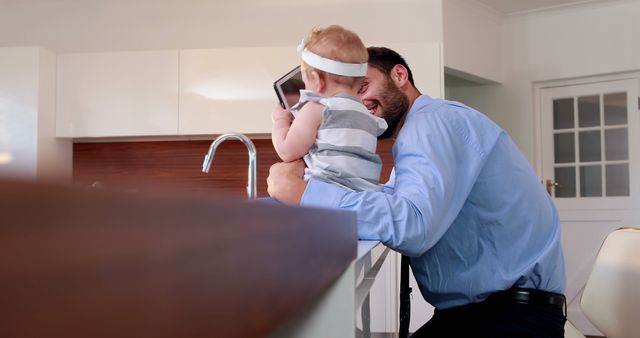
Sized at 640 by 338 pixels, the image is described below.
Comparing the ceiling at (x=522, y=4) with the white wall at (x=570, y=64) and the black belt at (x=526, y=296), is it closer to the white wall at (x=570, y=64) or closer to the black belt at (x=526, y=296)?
the white wall at (x=570, y=64)

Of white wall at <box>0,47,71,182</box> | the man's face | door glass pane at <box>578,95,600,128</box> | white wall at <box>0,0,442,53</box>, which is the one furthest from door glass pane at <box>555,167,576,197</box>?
the man's face

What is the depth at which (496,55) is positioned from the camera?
587 centimetres

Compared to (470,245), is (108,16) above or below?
above

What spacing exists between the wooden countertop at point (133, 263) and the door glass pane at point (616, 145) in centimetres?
576

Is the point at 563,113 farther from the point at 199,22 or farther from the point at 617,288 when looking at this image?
the point at 617,288

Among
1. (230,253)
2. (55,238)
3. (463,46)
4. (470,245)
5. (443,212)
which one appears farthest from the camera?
(463,46)

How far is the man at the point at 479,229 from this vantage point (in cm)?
144

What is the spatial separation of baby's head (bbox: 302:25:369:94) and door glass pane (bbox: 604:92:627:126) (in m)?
4.36

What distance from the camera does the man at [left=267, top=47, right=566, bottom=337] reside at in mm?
A: 1442

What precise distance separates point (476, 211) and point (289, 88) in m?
0.75

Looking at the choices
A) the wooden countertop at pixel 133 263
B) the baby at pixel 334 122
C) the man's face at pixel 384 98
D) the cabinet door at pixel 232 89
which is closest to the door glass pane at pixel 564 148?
the cabinet door at pixel 232 89

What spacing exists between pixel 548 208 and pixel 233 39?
3.58 metres

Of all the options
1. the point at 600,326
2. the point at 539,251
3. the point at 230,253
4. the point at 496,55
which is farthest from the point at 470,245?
the point at 496,55

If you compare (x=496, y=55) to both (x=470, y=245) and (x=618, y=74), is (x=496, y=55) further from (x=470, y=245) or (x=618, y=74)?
(x=470, y=245)
